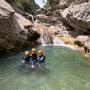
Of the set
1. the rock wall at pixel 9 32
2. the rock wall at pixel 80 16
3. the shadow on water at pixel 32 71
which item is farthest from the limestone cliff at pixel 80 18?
the shadow on water at pixel 32 71

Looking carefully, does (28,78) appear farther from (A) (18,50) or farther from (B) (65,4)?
(B) (65,4)

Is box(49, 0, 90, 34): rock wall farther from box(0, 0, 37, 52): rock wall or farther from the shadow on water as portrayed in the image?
the shadow on water

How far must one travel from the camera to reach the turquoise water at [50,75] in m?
12.1

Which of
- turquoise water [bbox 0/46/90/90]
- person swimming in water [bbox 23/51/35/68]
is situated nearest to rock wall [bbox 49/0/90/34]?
turquoise water [bbox 0/46/90/90]

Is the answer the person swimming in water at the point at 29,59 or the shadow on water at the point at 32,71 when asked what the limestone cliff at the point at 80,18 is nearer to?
the shadow on water at the point at 32,71

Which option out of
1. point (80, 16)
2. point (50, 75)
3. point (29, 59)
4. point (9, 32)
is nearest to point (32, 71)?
point (29, 59)

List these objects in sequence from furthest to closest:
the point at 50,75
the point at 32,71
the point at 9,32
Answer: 1. the point at 9,32
2. the point at 32,71
3. the point at 50,75

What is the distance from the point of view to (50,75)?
14.2m

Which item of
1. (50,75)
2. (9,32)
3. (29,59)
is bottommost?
(50,75)

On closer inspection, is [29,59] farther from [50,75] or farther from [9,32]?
[9,32]

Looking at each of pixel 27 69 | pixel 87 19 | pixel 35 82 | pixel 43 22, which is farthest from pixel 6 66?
pixel 43 22

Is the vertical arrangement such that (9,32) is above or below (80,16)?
below

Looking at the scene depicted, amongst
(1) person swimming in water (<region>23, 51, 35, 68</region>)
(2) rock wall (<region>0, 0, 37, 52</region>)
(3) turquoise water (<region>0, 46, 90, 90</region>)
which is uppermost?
(2) rock wall (<region>0, 0, 37, 52</region>)

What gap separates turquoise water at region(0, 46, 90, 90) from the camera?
1212 cm
